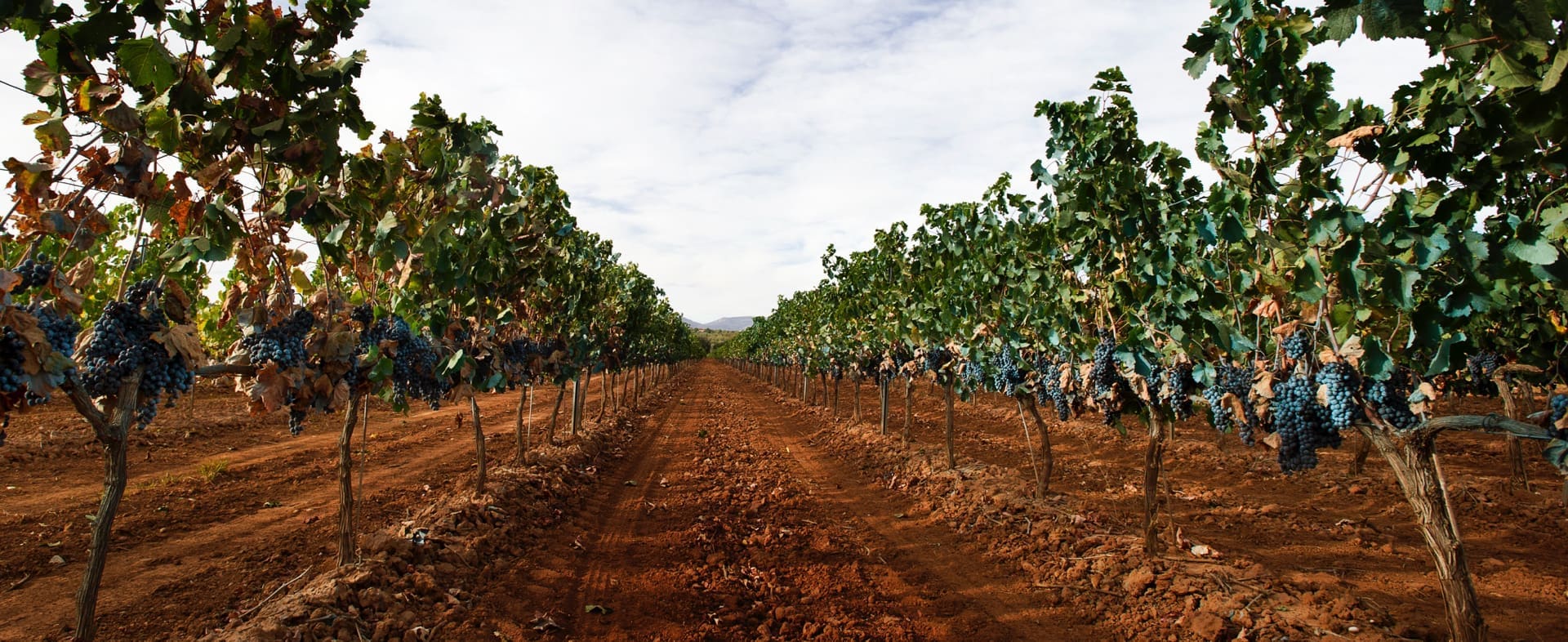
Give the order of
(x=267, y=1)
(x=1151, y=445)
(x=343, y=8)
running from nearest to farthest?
(x=267, y=1), (x=343, y=8), (x=1151, y=445)

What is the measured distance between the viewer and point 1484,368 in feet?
26.6

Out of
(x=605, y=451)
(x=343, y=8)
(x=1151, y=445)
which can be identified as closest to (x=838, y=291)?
(x=605, y=451)

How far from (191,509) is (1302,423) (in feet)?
41.7

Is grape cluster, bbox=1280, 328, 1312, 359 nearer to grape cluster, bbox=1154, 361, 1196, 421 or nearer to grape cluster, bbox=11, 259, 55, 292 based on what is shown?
grape cluster, bbox=1154, 361, 1196, 421

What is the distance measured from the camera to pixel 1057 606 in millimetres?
6410

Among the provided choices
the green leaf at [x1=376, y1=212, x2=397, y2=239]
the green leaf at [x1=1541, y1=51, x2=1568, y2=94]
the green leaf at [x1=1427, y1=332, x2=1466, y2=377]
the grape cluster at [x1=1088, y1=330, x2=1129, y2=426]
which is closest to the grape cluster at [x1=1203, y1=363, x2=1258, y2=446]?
the grape cluster at [x1=1088, y1=330, x2=1129, y2=426]

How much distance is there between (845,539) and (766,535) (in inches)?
39.7

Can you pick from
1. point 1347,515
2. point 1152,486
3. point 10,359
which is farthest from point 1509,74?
point 1347,515

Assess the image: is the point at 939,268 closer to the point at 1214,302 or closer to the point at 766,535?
the point at 766,535

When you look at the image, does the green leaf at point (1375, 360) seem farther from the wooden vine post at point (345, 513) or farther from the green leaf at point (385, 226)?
the wooden vine post at point (345, 513)

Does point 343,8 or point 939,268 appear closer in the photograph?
point 343,8

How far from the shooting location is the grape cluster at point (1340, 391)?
3.88m

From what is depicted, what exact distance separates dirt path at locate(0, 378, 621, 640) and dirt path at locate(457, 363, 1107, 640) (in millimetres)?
2128

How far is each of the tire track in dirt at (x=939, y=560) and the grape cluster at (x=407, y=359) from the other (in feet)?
16.7
